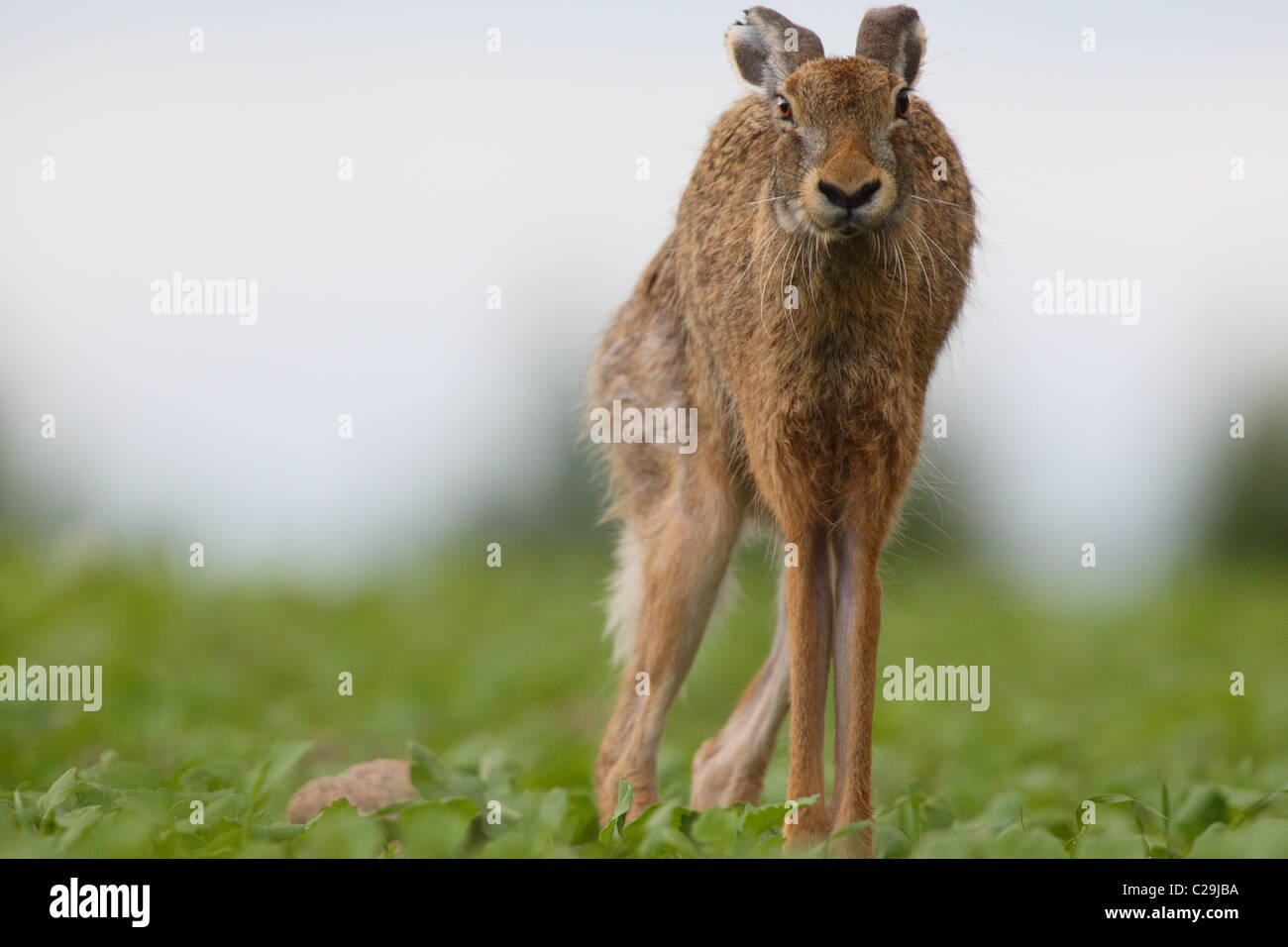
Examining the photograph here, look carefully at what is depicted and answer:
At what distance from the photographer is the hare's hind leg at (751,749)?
6.89 m

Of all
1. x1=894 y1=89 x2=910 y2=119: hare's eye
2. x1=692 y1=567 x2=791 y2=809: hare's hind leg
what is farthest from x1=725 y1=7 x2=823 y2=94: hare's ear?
x1=692 y1=567 x2=791 y2=809: hare's hind leg

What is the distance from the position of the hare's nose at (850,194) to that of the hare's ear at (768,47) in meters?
0.77

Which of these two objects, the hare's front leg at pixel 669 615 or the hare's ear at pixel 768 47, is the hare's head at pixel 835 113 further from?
the hare's front leg at pixel 669 615

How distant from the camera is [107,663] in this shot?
975 centimetres

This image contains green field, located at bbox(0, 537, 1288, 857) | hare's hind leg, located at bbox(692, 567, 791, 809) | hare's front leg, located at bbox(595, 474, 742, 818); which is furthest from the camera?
hare's hind leg, located at bbox(692, 567, 791, 809)

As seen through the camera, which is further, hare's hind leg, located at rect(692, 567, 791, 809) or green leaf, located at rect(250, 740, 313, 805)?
hare's hind leg, located at rect(692, 567, 791, 809)

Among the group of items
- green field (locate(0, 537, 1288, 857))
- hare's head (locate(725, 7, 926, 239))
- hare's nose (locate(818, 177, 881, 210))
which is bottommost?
green field (locate(0, 537, 1288, 857))

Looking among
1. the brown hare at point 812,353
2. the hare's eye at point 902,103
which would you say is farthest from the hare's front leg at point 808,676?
the hare's eye at point 902,103

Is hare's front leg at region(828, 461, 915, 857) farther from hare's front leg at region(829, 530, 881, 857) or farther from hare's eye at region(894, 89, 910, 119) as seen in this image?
hare's eye at region(894, 89, 910, 119)

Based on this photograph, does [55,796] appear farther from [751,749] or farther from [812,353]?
[812,353]

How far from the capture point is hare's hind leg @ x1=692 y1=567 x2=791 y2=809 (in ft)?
22.6

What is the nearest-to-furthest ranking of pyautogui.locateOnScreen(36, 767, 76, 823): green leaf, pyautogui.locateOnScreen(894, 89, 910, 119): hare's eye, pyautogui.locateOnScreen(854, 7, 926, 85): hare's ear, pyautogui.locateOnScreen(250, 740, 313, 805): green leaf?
1. pyautogui.locateOnScreen(36, 767, 76, 823): green leaf
2. pyautogui.locateOnScreen(894, 89, 910, 119): hare's eye
3. pyautogui.locateOnScreen(854, 7, 926, 85): hare's ear
4. pyautogui.locateOnScreen(250, 740, 313, 805): green leaf
